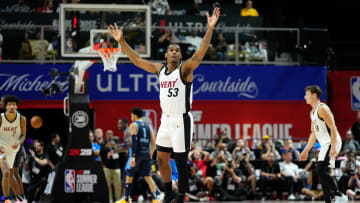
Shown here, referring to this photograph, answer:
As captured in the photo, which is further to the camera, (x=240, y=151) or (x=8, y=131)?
(x=240, y=151)

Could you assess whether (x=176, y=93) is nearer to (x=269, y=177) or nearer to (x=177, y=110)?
(x=177, y=110)

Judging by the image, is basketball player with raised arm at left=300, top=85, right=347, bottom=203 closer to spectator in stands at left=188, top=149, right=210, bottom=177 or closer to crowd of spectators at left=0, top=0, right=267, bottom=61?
spectator in stands at left=188, top=149, right=210, bottom=177

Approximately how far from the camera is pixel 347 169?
16875 millimetres

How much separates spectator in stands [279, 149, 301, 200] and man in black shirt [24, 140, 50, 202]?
6036 mm

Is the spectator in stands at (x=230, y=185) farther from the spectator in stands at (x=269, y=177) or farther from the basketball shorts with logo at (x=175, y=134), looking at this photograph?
the basketball shorts with logo at (x=175, y=134)

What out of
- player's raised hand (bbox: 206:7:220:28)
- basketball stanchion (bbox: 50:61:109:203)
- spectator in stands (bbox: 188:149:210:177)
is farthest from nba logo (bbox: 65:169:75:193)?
spectator in stands (bbox: 188:149:210:177)

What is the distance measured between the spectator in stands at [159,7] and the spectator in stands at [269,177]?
541 centimetres

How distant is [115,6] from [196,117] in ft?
19.3

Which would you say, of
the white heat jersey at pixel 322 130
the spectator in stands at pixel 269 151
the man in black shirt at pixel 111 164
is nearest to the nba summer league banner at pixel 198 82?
the spectator in stands at pixel 269 151

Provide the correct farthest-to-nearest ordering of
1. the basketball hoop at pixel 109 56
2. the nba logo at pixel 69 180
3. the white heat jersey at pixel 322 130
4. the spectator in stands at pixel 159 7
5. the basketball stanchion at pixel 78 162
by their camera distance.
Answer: the spectator in stands at pixel 159 7 < the basketball hoop at pixel 109 56 < the nba logo at pixel 69 180 < the basketball stanchion at pixel 78 162 < the white heat jersey at pixel 322 130

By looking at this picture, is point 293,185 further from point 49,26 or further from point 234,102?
point 49,26

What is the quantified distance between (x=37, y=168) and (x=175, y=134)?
303 inches

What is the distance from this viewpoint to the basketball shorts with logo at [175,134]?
884cm

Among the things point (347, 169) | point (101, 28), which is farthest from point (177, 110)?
point (347, 169)
